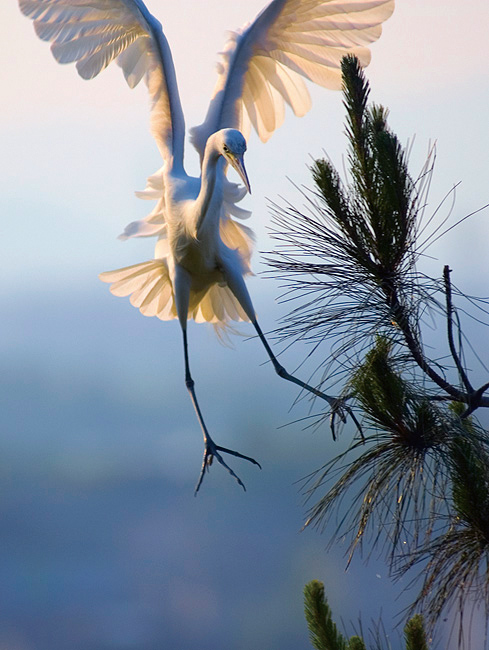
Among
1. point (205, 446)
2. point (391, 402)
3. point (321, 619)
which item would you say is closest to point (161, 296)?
point (205, 446)

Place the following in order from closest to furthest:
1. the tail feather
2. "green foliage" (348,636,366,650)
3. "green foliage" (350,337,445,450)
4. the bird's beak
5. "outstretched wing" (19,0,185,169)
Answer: "green foliage" (350,337,445,450) < "green foliage" (348,636,366,650) < the bird's beak < "outstretched wing" (19,0,185,169) < the tail feather

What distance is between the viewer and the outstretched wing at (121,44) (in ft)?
7.36

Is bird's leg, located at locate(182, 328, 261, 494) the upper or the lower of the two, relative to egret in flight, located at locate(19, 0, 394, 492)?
lower

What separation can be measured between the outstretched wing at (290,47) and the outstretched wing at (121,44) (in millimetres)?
106

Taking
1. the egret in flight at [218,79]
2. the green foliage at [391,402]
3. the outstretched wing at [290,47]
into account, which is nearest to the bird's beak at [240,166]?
the egret in flight at [218,79]

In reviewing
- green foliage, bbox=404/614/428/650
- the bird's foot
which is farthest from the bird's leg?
green foliage, bbox=404/614/428/650

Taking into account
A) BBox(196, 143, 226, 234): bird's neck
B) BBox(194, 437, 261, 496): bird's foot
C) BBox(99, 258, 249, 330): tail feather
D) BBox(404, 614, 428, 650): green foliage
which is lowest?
BBox(404, 614, 428, 650): green foliage

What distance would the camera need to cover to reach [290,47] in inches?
95.7

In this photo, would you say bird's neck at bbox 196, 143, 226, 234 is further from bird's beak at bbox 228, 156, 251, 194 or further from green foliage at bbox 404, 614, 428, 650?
green foliage at bbox 404, 614, 428, 650

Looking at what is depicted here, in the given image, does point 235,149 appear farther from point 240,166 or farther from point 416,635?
point 416,635

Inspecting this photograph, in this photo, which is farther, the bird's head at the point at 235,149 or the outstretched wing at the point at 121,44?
the outstretched wing at the point at 121,44

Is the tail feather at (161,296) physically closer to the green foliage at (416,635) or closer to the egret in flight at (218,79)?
the egret in flight at (218,79)

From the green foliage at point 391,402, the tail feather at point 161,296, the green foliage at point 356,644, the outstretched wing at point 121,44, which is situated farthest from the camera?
the tail feather at point 161,296

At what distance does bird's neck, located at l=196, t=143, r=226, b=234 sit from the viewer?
6.67 feet
